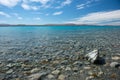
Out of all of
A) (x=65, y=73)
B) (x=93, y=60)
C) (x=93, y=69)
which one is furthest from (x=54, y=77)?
(x=93, y=60)

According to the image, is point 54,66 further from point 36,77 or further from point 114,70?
point 114,70

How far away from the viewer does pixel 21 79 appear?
207 inches

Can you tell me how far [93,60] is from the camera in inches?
283

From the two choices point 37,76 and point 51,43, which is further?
point 51,43

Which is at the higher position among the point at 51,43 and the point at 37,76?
the point at 37,76

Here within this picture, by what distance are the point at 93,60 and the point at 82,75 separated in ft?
6.01

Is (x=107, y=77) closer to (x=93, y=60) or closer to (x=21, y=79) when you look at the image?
(x=93, y=60)

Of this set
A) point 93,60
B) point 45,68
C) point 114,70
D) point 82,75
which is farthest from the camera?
point 93,60

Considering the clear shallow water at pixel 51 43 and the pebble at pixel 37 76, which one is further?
the clear shallow water at pixel 51 43

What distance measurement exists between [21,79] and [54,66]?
211 centimetres

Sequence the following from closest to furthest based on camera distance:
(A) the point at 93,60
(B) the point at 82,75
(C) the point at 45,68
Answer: (B) the point at 82,75 → (C) the point at 45,68 → (A) the point at 93,60

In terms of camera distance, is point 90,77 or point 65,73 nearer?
point 90,77

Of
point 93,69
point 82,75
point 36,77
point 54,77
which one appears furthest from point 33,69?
point 93,69

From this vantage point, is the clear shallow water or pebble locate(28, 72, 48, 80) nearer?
pebble locate(28, 72, 48, 80)
